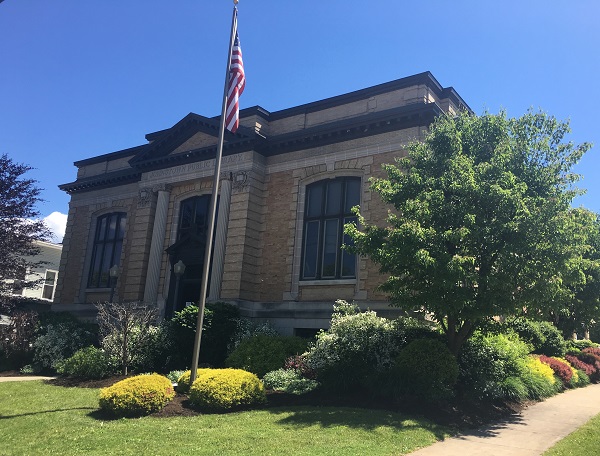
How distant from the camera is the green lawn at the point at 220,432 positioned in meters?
8.82

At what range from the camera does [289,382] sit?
A: 1476 cm

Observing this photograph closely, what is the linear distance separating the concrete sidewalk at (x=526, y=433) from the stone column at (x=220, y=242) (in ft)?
42.6

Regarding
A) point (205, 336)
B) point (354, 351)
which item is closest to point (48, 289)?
point (205, 336)

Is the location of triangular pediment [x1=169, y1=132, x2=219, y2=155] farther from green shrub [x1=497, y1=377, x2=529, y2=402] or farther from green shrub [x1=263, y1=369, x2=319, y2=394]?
green shrub [x1=497, y1=377, x2=529, y2=402]

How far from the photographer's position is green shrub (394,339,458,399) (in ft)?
41.5

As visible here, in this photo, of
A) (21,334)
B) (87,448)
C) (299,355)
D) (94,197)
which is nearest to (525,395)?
(299,355)

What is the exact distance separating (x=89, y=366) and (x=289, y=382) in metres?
6.74

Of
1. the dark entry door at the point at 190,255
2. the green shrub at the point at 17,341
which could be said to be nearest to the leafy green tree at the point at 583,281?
the dark entry door at the point at 190,255

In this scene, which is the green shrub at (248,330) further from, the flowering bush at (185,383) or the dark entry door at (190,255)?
the flowering bush at (185,383)

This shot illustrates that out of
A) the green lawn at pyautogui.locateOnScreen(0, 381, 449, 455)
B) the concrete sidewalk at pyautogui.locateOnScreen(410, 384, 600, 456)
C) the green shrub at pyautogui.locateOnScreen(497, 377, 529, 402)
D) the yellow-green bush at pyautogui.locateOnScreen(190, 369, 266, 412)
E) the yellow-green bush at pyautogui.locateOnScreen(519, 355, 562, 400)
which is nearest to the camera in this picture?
the green lawn at pyautogui.locateOnScreen(0, 381, 449, 455)

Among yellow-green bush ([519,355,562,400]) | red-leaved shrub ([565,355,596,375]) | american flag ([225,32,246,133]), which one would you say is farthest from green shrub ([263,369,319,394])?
red-leaved shrub ([565,355,596,375])

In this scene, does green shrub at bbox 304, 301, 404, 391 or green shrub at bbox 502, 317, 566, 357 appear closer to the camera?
green shrub at bbox 304, 301, 404, 391

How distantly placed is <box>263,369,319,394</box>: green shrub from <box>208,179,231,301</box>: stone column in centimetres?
759

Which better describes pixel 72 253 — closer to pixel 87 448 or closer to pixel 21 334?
pixel 21 334
